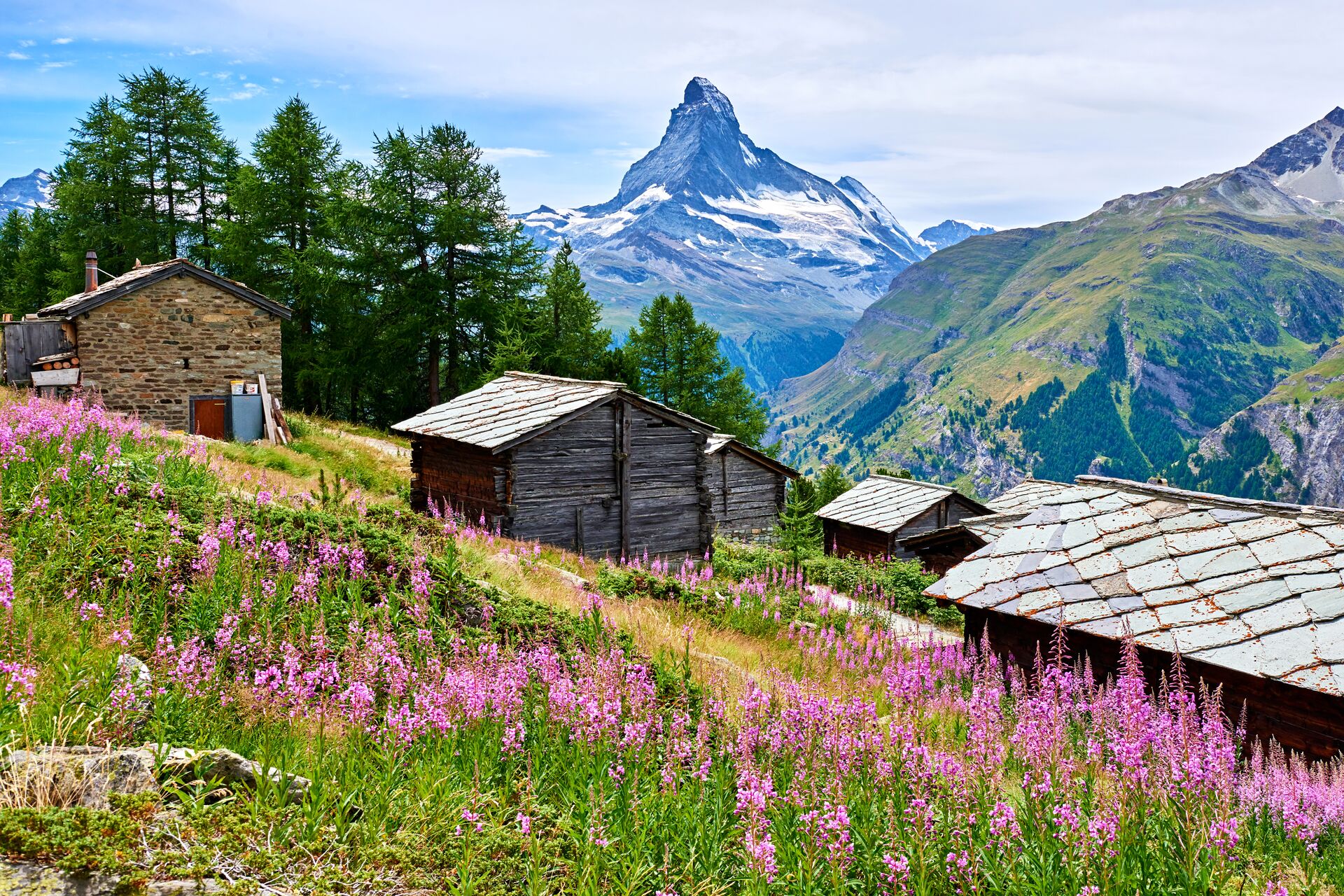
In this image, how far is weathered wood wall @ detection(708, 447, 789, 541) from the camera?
122 feet

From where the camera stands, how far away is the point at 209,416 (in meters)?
28.6

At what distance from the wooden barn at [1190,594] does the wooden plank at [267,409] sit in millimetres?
23714

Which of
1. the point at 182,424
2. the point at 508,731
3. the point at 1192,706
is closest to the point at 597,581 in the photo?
the point at 508,731

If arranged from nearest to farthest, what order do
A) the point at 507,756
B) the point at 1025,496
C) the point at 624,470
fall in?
the point at 507,756
the point at 624,470
the point at 1025,496

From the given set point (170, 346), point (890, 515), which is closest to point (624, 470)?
point (170, 346)

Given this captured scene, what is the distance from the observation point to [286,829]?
3732mm

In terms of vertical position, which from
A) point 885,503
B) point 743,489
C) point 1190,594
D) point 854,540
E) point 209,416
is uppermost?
point 209,416

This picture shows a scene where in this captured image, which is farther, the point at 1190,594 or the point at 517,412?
the point at 517,412

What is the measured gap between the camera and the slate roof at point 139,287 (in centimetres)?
2617

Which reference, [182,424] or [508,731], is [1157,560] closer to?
[508,731]

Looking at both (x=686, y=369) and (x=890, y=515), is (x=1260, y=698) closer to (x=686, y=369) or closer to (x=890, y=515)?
(x=890, y=515)

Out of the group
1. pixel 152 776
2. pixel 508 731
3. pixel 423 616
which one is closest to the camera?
pixel 152 776

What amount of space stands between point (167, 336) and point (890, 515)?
30.4 metres

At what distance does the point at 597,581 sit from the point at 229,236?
39.6 meters
